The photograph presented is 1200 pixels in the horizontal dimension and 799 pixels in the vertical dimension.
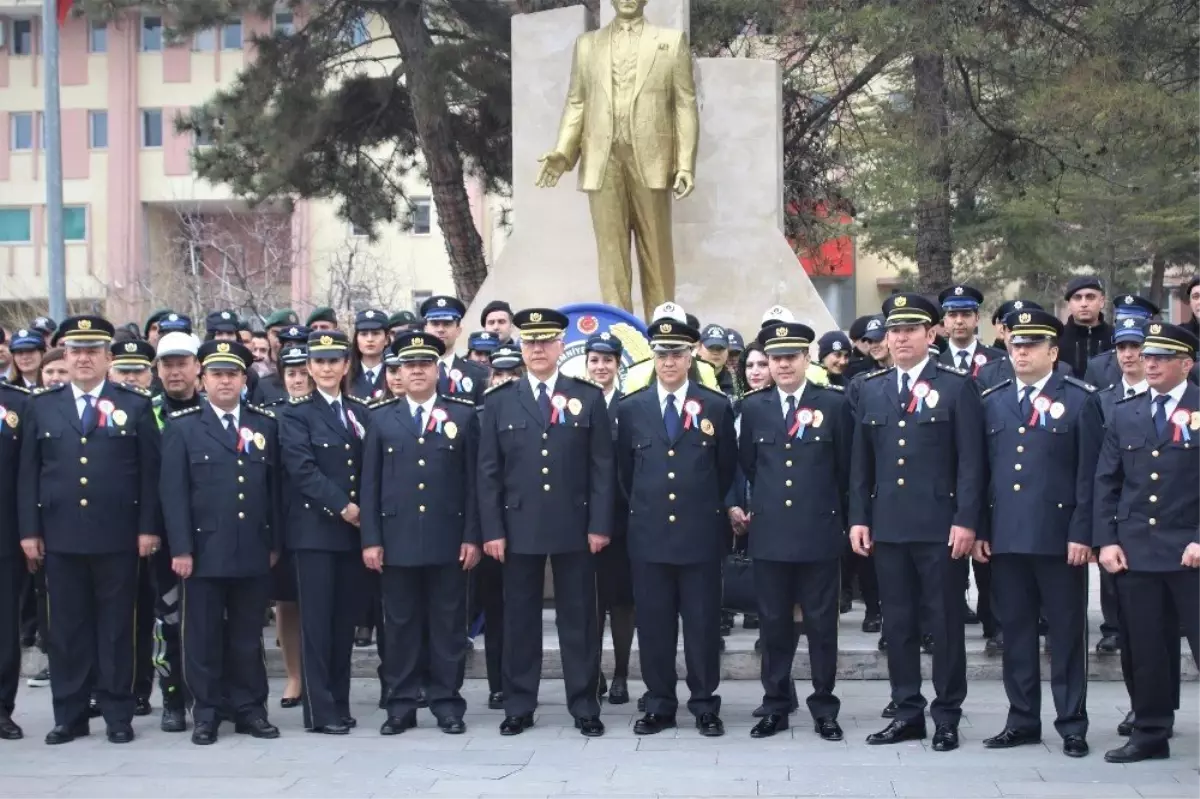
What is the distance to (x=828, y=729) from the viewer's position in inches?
346

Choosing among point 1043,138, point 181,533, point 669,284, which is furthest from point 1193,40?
point 181,533

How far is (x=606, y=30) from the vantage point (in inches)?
527

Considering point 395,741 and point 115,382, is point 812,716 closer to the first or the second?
point 395,741

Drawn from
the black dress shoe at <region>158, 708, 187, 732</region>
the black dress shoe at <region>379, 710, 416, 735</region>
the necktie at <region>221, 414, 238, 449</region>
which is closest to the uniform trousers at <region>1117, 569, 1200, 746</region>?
the black dress shoe at <region>379, 710, 416, 735</region>

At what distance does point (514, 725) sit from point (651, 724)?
71 centimetres

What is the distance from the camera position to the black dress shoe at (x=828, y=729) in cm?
878

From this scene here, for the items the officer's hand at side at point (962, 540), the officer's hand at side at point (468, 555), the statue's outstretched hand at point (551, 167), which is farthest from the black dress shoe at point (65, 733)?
the statue's outstretched hand at point (551, 167)

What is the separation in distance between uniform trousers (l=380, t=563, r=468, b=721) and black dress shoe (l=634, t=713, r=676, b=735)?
36.7 inches

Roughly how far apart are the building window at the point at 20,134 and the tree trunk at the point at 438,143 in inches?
1170

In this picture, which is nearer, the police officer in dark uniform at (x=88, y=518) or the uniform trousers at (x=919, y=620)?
the uniform trousers at (x=919, y=620)

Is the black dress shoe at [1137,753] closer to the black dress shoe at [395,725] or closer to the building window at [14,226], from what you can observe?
the black dress shoe at [395,725]

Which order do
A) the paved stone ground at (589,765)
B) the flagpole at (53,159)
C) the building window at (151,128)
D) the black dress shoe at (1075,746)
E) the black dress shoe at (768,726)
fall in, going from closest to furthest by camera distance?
the paved stone ground at (589,765), the black dress shoe at (1075,746), the black dress shoe at (768,726), the flagpole at (53,159), the building window at (151,128)

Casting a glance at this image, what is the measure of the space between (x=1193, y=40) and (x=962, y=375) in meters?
9.14

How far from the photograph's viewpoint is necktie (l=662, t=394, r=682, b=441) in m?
9.10
